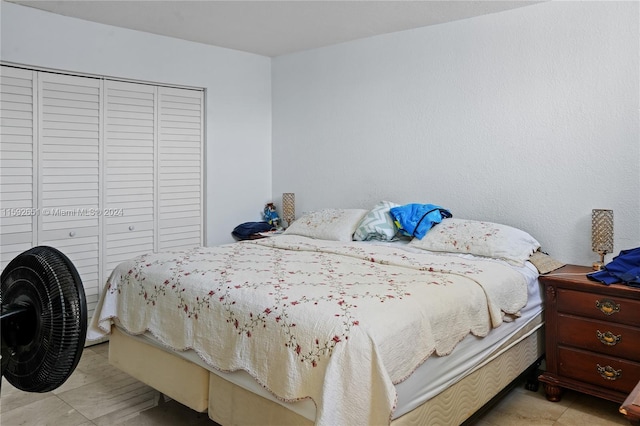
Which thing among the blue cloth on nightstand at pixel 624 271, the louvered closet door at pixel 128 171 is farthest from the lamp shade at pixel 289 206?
the blue cloth on nightstand at pixel 624 271

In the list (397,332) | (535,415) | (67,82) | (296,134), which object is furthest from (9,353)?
(296,134)

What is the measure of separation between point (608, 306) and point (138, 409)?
2.48 m

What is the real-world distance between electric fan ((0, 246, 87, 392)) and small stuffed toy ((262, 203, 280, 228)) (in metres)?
3.42

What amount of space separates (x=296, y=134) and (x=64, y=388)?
2.74 metres

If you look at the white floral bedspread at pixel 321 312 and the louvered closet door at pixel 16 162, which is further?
the louvered closet door at pixel 16 162

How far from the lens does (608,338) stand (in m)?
2.44

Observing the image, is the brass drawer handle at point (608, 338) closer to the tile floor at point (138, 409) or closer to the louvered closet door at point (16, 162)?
the tile floor at point (138, 409)

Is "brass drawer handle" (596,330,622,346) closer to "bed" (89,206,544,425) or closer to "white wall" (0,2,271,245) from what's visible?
"bed" (89,206,544,425)

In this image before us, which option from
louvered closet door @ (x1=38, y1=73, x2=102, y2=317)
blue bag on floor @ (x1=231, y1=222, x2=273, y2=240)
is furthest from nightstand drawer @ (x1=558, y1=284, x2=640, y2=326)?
louvered closet door @ (x1=38, y1=73, x2=102, y2=317)

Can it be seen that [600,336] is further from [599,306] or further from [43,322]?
[43,322]

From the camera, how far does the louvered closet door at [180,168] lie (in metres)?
3.97

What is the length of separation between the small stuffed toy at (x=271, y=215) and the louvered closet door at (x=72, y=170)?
1.53 m

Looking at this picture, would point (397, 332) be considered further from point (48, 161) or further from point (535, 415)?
point (48, 161)

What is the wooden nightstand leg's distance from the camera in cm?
264
